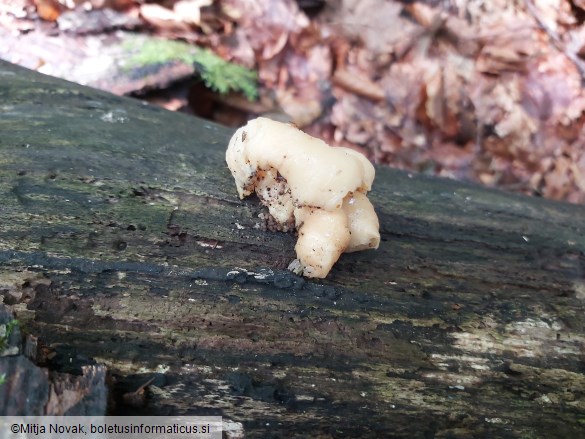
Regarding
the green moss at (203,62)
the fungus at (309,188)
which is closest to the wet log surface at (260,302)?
the fungus at (309,188)

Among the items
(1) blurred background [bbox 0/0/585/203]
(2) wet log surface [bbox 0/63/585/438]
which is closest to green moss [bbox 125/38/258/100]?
(1) blurred background [bbox 0/0/585/203]

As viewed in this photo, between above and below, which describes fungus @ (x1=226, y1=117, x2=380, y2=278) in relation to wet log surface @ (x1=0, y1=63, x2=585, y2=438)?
above

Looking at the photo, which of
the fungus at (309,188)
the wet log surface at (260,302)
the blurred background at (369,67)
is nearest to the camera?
the wet log surface at (260,302)

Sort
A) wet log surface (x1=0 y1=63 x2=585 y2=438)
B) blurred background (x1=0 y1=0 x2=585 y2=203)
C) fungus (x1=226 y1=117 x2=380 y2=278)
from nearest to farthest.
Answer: wet log surface (x1=0 y1=63 x2=585 y2=438)
fungus (x1=226 y1=117 x2=380 y2=278)
blurred background (x1=0 y1=0 x2=585 y2=203)

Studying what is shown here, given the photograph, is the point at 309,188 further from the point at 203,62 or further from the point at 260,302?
the point at 203,62

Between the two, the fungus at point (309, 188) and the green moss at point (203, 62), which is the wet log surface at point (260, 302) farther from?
the green moss at point (203, 62)

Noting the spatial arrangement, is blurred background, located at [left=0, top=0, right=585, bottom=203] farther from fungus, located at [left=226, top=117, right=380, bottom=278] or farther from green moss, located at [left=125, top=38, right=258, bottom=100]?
fungus, located at [left=226, top=117, right=380, bottom=278]

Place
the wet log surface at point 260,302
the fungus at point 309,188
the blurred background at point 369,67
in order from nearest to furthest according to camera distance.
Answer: the wet log surface at point 260,302 → the fungus at point 309,188 → the blurred background at point 369,67
